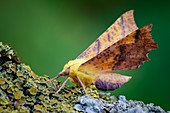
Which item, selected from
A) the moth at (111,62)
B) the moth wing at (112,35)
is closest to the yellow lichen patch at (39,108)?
the moth at (111,62)

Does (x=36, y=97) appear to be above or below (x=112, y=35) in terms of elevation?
below

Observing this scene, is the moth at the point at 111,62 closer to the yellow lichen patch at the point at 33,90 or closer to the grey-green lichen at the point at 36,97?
the grey-green lichen at the point at 36,97

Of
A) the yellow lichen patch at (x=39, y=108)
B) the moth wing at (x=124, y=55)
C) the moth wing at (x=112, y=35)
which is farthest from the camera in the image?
the moth wing at (x=112, y=35)

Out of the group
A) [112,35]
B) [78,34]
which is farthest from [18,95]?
[78,34]

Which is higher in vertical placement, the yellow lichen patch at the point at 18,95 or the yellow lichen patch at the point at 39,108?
the yellow lichen patch at the point at 18,95

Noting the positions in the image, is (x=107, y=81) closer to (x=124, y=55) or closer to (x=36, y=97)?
(x=124, y=55)
